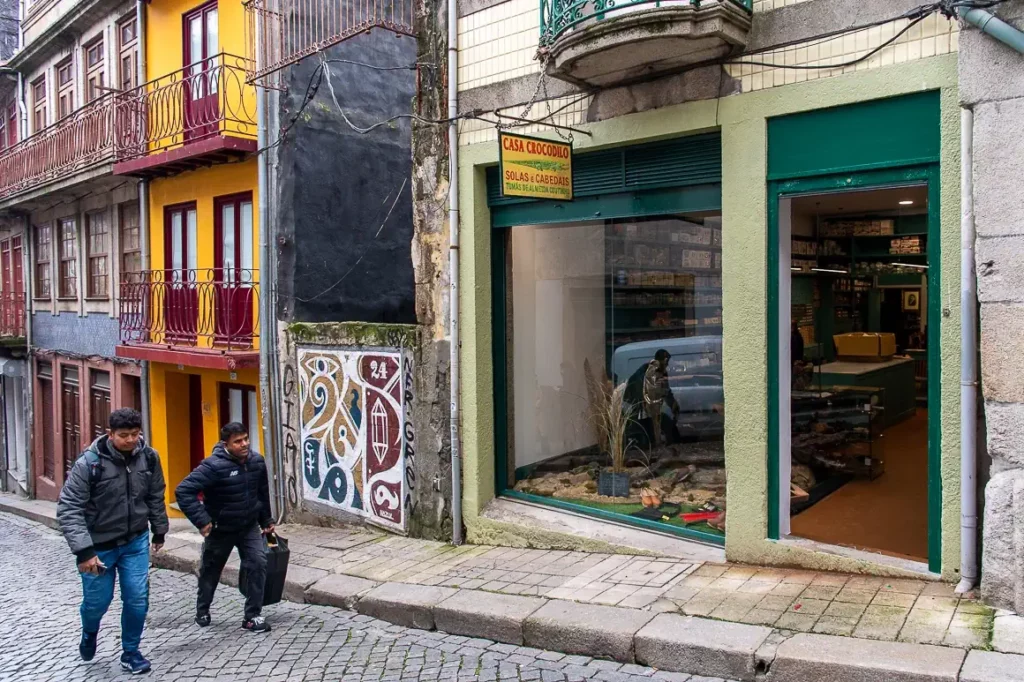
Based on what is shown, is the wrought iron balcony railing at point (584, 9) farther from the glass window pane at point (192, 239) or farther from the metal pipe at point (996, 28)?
the glass window pane at point (192, 239)

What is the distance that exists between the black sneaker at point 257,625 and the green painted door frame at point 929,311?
3928 mm

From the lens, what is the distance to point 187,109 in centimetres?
1262

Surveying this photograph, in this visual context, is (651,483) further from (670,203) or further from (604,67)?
(604,67)

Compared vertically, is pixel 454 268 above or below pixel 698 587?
above

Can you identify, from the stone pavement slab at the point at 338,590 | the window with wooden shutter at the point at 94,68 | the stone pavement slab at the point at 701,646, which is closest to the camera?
the stone pavement slab at the point at 701,646

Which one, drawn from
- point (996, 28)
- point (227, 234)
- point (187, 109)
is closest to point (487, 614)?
point (996, 28)

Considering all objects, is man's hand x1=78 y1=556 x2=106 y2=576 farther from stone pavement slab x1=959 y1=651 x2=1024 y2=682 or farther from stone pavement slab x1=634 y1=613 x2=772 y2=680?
stone pavement slab x1=959 y1=651 x2=1024 y2=682

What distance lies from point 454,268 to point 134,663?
440 centimetres

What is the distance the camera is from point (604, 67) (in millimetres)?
6992

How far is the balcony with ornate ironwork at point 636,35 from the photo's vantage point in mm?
6203

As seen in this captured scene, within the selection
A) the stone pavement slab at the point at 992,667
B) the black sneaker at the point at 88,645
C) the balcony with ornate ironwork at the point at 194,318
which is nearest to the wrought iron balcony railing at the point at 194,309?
the balcony with ornate ironwork at the point at 194,318

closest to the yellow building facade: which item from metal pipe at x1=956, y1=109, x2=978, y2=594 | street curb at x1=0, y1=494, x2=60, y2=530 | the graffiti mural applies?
the graffiti mural

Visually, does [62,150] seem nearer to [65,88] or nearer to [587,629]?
[65,88]

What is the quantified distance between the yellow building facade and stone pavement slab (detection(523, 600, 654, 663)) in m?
6.51
